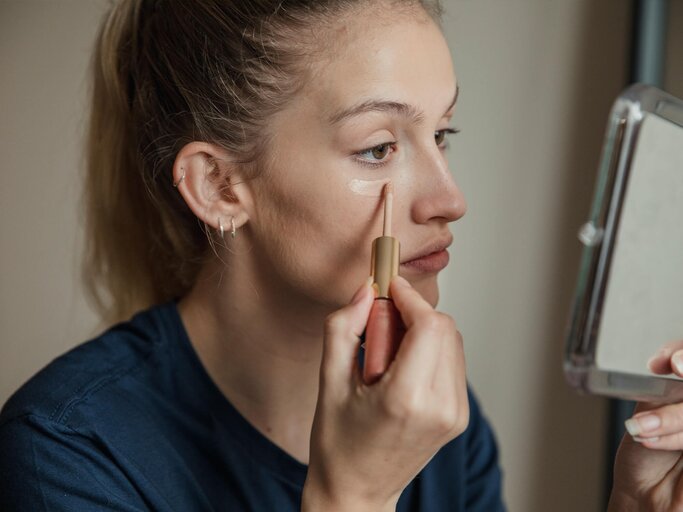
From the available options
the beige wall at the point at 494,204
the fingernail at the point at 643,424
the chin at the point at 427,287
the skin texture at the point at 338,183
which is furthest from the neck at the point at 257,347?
the beige wall at the point at 494,204

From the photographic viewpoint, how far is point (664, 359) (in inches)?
21.5

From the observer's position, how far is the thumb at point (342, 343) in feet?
1.99

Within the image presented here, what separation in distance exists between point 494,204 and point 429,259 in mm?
601

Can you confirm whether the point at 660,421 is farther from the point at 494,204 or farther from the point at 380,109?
the point at 494,204

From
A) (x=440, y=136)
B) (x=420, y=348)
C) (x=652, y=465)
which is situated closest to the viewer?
(x=420, y=348)

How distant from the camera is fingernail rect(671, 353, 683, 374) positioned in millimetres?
548

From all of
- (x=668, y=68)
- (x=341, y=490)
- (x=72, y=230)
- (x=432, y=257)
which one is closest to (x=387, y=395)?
(x=341, y=490)

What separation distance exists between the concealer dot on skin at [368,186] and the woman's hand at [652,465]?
0.29m

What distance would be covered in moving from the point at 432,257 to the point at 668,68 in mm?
552

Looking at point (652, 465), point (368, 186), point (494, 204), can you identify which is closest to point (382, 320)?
point (368, 186)

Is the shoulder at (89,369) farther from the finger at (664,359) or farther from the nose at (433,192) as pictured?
the finger at (664,359)

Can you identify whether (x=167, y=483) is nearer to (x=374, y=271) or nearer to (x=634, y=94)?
(x=374, y=271)

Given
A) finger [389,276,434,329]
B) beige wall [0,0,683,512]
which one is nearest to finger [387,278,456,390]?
finger [389,276,434,329]

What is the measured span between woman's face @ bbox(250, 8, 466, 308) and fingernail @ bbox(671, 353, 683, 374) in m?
0.27
